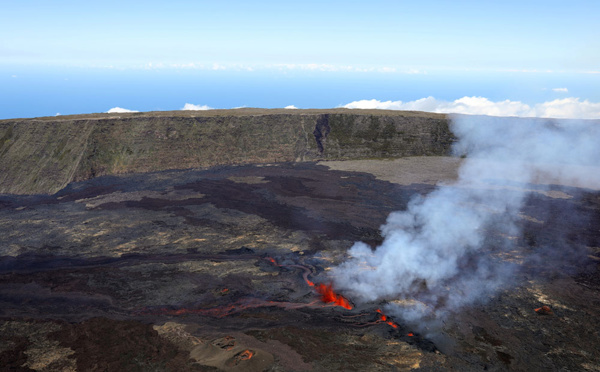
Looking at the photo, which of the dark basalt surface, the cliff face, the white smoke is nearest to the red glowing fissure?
the dark basalt surface

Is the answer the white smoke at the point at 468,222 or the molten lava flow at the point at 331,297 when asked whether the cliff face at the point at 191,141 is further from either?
the molten lava flow at the point at 331,297

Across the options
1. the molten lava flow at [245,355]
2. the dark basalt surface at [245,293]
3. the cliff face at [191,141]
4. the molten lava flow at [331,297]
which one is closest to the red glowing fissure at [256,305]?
the molten lava flow at [331,297]

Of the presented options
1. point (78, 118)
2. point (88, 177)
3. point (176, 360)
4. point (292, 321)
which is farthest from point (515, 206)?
point (78, 118)

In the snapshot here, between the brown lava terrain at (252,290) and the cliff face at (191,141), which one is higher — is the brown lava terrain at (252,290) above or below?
below

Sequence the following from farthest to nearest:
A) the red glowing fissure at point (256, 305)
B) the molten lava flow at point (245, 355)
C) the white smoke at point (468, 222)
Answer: the white smoke at point (468, 222), the red glowing fissure at point (256, 305), the molten lava flow at point (245, 355)

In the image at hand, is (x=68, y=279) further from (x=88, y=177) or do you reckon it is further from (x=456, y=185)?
(x=456, y=185)

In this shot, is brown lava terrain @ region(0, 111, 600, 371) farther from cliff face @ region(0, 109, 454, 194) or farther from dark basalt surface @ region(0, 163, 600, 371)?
cliff face @ region(0, 109, 454, 194)

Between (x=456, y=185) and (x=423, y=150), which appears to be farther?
(x=423, y=150)

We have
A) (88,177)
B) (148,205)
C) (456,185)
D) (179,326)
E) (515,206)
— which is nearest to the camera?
(179,326)
